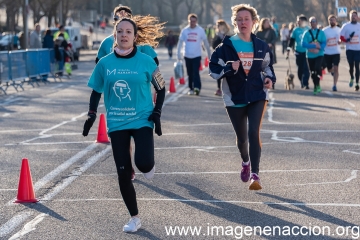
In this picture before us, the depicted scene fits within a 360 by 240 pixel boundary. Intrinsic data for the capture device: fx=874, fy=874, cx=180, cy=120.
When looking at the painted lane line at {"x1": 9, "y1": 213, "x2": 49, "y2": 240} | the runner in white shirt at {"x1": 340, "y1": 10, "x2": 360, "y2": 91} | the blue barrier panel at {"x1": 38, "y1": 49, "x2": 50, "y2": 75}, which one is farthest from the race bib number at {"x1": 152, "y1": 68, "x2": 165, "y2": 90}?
the blue barrier panel at {"x1": 38, "y1": 49, "x2": 50, "y2": 75}

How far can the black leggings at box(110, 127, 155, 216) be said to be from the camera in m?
7.06

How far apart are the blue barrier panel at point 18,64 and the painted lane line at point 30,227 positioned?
1690 cm

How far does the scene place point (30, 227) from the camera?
7.22m

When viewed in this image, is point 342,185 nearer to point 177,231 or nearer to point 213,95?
point 177,231

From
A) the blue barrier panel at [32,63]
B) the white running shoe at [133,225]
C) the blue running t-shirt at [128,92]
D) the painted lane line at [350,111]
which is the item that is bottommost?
the painted lane line at [350,111]

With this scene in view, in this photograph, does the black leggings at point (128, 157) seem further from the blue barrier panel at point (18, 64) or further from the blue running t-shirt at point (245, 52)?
the blue barrier panel at point (18, 64)

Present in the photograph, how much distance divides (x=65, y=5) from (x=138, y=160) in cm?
6807

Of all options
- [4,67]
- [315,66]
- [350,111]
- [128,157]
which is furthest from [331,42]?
[128,157]

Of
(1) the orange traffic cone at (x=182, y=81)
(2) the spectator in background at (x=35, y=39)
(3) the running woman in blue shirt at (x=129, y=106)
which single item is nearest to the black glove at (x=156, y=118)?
(3) the running woman in blue shirt at (x=129, y=106)

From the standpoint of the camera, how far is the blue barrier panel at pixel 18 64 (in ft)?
80.2

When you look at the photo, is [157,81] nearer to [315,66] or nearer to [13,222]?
[13,222]

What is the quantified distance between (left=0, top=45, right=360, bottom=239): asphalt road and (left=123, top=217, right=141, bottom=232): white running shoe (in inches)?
2.4

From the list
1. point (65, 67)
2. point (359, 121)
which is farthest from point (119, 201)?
point (65, 67)

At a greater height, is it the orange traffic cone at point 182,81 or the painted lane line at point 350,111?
the painted lane line at point 350,111
